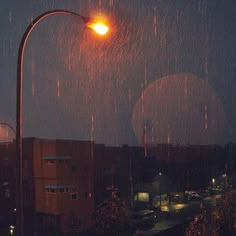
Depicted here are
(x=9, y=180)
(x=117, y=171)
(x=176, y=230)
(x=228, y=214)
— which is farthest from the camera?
(x=117, y=171)

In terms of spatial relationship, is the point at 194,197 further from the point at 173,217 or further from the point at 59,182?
the point at 59,182

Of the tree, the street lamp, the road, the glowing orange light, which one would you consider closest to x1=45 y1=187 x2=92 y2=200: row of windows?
the tree

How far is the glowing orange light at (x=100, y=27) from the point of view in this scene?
618 centimetres

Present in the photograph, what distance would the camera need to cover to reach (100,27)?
6.18 m

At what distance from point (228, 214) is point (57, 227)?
11.2 m

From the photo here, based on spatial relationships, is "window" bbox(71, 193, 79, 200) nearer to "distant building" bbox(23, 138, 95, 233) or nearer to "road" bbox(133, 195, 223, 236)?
"distant building" bbox(23, 138, 95, 233)

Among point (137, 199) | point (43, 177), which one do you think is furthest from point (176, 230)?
point (137, 199)

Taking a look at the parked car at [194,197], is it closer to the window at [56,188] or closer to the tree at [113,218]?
the window at [56,188]

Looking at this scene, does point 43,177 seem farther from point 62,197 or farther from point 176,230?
point 176,230

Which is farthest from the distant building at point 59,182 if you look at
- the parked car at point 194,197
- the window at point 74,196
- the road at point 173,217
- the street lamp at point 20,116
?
the street lamp at point 20,116

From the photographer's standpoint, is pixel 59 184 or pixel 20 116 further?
pixel 59 184

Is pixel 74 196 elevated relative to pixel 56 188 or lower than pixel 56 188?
lower

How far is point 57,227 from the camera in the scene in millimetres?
24828

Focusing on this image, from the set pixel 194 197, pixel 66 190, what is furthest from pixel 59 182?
pixel 194 197
